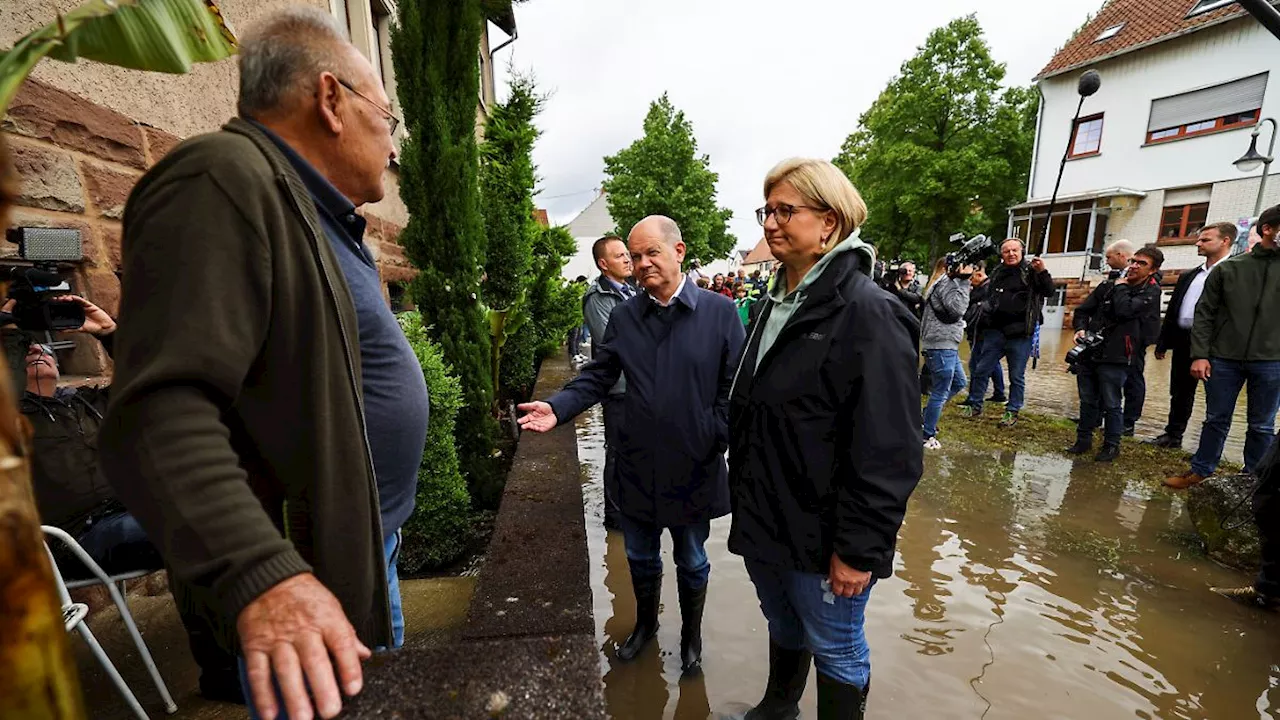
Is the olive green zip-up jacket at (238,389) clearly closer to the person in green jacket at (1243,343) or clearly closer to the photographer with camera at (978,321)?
the person in green jacket at (1243,343)

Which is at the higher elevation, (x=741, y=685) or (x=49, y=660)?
(x=49, y=660)

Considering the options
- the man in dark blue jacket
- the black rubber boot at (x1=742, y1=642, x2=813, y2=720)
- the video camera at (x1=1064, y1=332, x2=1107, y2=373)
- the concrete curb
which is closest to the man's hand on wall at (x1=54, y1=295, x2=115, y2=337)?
the man in dark blue jacket

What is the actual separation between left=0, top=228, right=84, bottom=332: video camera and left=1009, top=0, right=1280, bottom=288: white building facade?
21.2m

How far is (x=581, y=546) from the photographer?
2.58 meters

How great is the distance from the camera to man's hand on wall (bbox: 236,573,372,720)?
0.78 m

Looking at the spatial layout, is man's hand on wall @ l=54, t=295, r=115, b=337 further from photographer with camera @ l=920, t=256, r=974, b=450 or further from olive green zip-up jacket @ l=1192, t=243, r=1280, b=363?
olive green zip-up jacket @ l=1192, t=243, r=1280, b=363

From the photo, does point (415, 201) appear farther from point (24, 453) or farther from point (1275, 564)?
point (1275, 564)

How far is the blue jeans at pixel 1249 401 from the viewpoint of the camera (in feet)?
14.0

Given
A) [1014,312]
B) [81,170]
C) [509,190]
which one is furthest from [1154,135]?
[81,170]

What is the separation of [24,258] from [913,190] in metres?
26.3

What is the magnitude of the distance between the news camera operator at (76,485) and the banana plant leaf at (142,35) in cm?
146

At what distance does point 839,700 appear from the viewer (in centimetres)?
191

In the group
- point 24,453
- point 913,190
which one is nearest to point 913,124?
point 913,190

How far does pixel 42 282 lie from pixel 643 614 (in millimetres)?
2739
